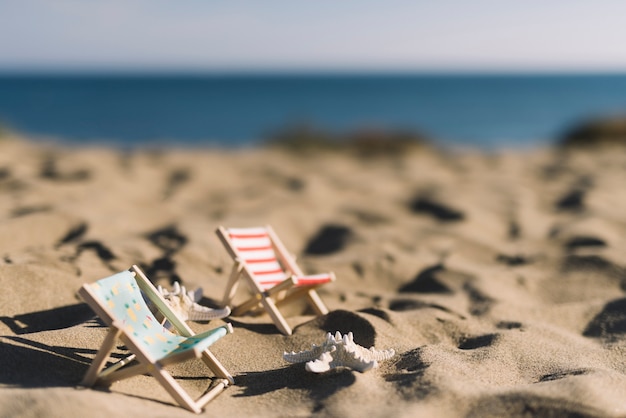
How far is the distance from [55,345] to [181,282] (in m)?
1.48

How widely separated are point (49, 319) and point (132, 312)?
119cm

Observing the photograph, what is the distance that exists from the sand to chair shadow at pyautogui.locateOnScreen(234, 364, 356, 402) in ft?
0.04

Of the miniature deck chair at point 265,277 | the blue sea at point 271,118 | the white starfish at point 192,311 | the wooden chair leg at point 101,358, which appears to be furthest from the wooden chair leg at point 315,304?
the blue sea at point 271,118

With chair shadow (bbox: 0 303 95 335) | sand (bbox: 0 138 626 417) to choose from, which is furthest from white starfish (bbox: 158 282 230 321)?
chair shadow (bbox: 0 303 95 335)

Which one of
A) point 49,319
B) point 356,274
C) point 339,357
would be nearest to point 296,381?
point 339,357

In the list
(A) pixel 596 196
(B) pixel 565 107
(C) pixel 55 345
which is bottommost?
(B) pixel 565 107

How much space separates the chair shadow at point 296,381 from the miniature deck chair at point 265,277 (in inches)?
24.0

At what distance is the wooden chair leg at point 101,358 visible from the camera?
310cm

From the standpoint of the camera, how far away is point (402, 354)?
3781 mm

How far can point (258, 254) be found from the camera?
15.8 ft

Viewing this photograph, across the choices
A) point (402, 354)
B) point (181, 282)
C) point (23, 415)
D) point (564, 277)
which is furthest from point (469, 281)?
point (23, 415)

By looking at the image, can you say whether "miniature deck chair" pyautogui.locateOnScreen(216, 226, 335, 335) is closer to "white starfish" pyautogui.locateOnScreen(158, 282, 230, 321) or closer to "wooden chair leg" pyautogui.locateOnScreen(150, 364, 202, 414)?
"white starfish" pyautogui.locateOnScreen(158, 282, 230, 321)

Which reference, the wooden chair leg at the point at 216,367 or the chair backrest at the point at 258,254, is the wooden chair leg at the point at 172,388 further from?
the chair backrest at the point at 258,254

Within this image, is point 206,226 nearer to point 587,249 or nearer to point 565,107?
point 587,249
